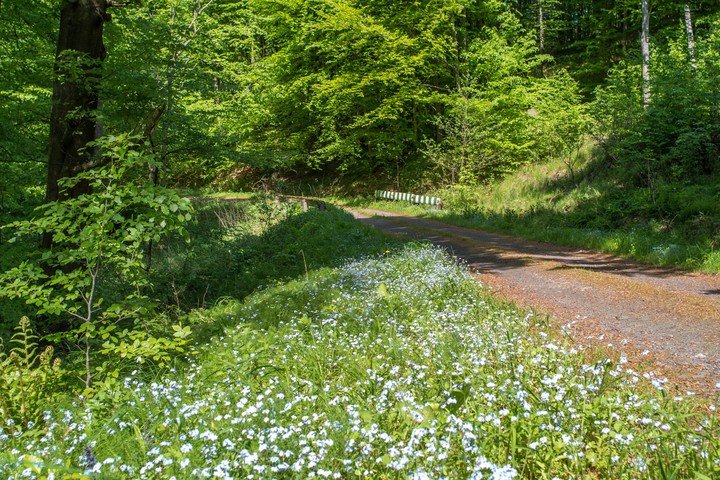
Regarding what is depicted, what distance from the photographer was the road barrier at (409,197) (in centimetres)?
2434

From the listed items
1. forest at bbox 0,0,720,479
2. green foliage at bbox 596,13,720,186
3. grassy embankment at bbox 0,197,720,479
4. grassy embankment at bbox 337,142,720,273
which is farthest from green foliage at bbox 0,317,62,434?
green foliage at bbox 596,13,720,186

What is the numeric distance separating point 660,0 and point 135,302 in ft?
127

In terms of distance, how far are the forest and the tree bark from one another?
4 cm

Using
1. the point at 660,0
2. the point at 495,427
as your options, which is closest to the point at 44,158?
the point at 495,427

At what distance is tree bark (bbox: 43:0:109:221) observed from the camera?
22.7 feet

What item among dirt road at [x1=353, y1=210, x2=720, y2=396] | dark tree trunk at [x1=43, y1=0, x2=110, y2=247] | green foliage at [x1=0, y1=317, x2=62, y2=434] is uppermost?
dark tree trunk at [x1=43, y1=0, x2=110, y2=247]

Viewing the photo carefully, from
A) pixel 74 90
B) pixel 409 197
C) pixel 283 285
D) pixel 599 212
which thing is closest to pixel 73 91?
pixel 74 90

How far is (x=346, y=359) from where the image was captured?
171 inches

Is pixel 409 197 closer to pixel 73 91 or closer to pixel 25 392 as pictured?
pixel 73 91

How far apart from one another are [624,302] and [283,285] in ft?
19.3

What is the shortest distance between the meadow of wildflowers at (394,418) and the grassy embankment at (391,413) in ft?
0.05

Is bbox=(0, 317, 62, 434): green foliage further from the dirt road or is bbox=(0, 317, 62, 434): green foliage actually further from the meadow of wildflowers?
the dirt road

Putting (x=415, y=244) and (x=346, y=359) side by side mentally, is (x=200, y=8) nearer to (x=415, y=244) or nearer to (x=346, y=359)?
(x=415, y=244)

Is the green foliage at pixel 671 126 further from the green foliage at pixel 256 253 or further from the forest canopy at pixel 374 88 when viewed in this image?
the green foliage at pixel 256 253
